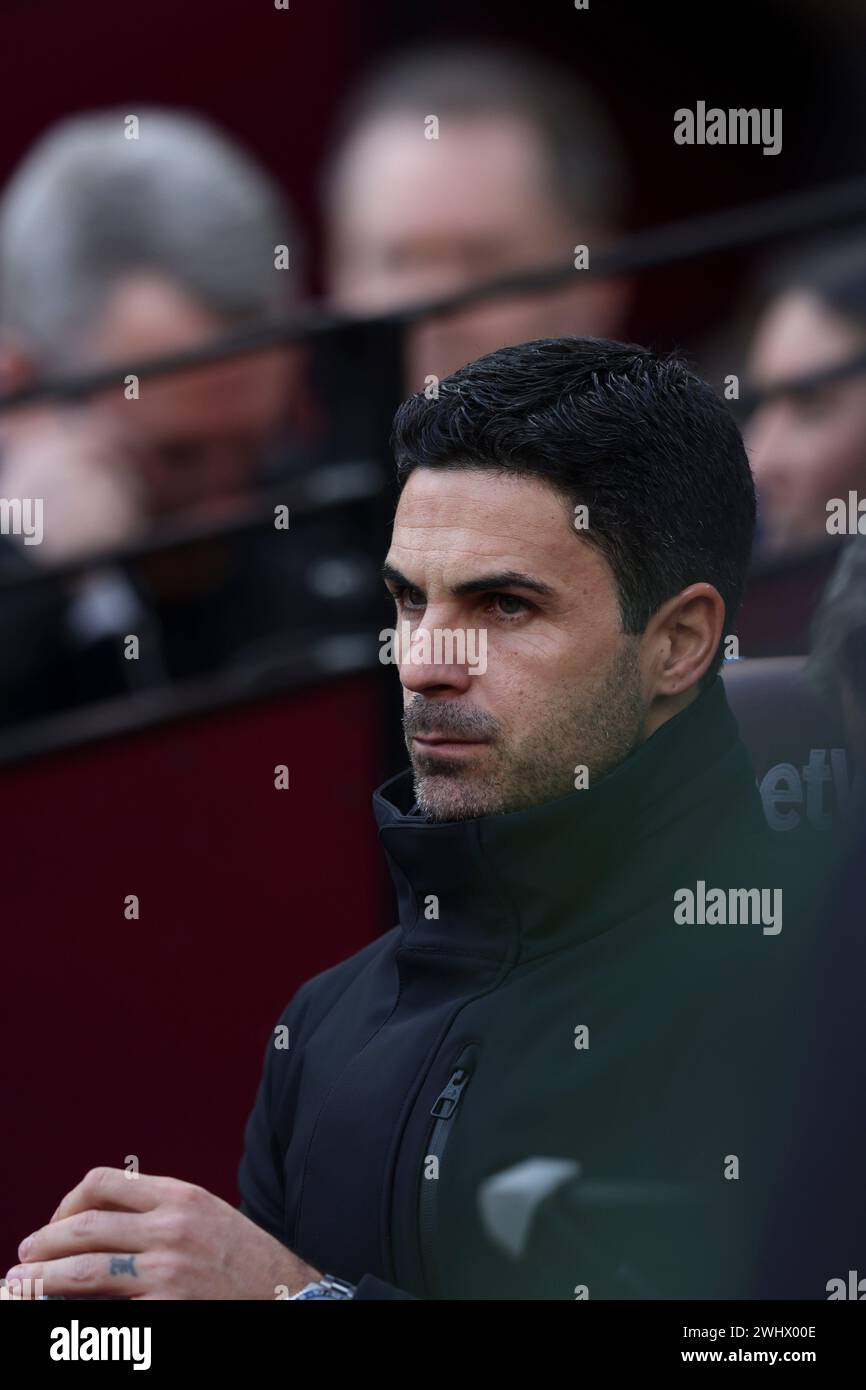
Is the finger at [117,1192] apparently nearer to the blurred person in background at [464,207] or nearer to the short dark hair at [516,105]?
the blurred person in background at [464,207]

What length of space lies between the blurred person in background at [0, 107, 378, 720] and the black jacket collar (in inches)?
67.8

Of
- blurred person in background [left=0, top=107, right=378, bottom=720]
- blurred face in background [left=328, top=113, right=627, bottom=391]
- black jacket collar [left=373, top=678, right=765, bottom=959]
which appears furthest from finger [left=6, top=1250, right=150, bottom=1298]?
blurred face in background [left=328, top=113, right=627, bottom=391]

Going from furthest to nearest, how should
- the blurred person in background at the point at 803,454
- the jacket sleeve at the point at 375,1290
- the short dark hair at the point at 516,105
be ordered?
the short dark hair at the point at 516,105 < the blurred person in background at the point at 803,454 < the jacket sleeve at the point at 375,1290

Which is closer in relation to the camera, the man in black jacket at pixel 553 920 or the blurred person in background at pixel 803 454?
the man in black jacket at pixel 553 920

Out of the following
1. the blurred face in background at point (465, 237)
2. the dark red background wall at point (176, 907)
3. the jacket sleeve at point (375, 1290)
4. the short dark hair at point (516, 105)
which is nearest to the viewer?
the jacket sleeve at point (375, 1290)

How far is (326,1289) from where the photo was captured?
6.02ft

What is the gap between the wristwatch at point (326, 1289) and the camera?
1.83m

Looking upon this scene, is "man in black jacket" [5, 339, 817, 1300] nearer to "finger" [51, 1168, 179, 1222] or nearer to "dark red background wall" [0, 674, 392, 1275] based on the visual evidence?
"finger" [51, 1168, 179, 1222]

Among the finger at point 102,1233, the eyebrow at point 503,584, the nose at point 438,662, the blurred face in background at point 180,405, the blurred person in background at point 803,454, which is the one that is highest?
the blurred face in background at point 180,405

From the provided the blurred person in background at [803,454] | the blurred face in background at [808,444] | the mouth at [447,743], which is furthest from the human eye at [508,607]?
the blurred face in background at [808,444]

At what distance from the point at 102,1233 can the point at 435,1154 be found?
1.05 feet

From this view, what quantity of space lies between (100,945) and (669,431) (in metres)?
1.88

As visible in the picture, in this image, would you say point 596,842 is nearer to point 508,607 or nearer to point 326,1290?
point 508,607
